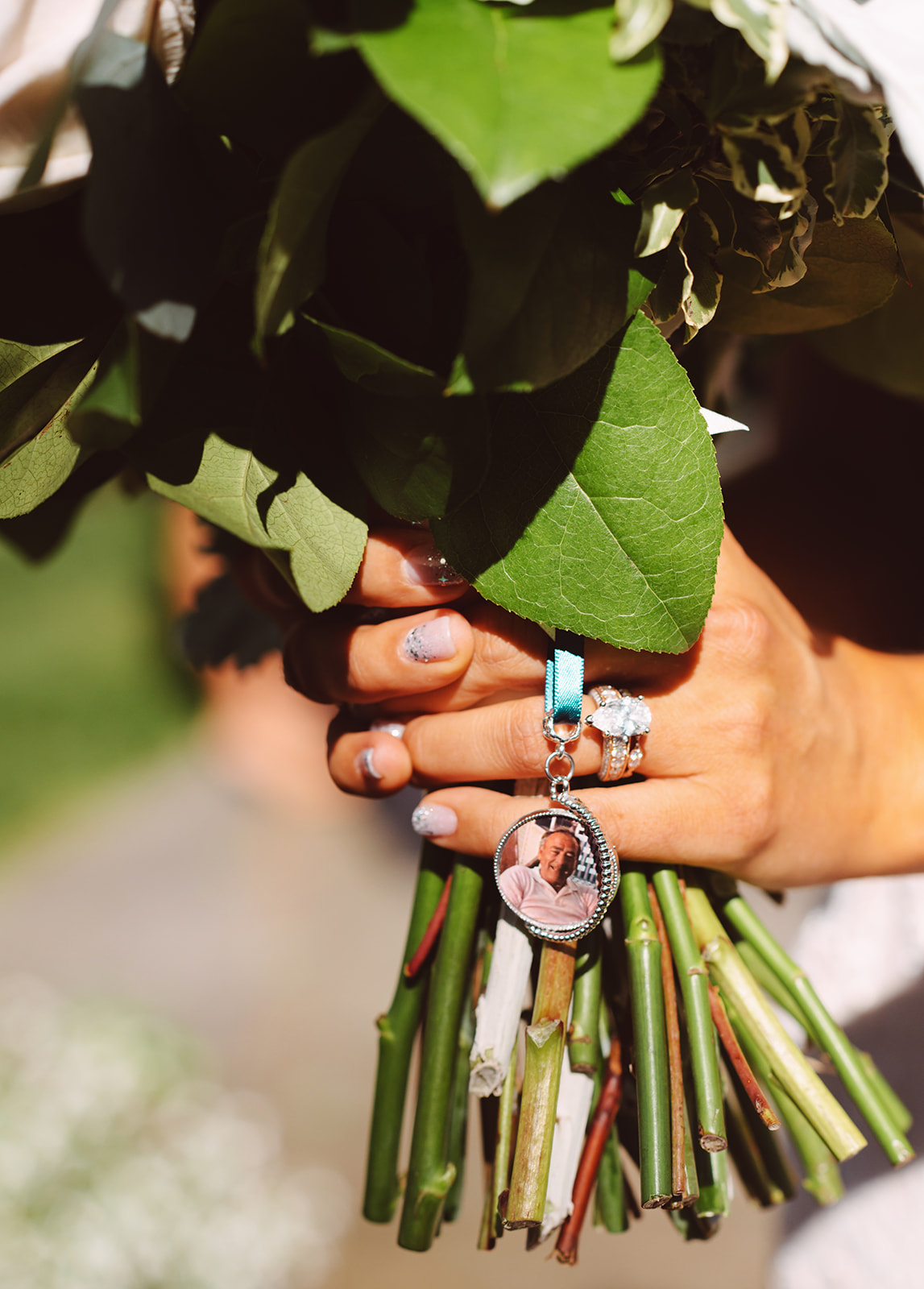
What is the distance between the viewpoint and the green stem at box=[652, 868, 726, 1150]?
46 centimetres

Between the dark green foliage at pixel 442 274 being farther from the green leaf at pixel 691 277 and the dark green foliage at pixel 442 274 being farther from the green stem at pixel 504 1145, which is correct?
the green stem at pixel 504 1145

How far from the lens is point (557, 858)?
1.48 feet

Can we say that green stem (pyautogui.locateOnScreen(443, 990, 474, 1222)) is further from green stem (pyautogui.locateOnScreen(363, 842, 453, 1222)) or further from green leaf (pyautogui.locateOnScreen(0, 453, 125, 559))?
A: green leaf (pyautogui.locateOnScreen(0, 453, 125, 559))

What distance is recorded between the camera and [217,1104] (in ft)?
5.21

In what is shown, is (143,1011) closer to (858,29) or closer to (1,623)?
(1,623)

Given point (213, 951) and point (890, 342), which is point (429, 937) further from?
point (213, 951)

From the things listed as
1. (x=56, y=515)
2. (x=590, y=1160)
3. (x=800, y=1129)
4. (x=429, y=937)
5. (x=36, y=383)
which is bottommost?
(x=800, y=1129)

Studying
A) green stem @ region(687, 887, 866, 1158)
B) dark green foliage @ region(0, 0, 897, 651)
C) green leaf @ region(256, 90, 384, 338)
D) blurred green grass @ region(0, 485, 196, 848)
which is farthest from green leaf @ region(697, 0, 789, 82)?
blurred green grass @ region(0, 485, 196, 848)

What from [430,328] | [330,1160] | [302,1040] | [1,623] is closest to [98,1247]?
[330,1160]

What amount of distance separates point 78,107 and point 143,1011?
78.0 inches

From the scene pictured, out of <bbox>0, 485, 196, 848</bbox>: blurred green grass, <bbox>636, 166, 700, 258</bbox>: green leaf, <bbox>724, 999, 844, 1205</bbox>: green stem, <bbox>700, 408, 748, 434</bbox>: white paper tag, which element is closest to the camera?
<bbox>636, 166, 700, 258</bbox>: green leaf

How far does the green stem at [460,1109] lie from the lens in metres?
0.54

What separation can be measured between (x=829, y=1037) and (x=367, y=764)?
1.14ft

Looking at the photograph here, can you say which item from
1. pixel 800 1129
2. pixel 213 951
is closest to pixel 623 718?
pixel 800 1129
